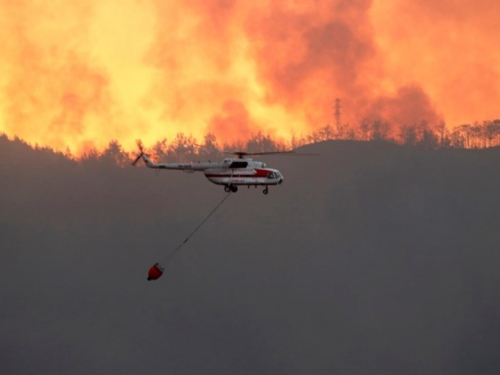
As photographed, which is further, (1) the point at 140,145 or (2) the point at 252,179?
(1) the point at 140,145

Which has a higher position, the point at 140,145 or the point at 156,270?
the point at 140,145

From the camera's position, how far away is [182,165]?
559 feet

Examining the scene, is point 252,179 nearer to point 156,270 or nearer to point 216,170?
point 216,170

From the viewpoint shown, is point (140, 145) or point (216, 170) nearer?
point (216, 170)

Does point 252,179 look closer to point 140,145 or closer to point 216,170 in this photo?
point 216,170

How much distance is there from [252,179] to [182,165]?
46.6ft

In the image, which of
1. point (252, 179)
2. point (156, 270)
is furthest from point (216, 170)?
point (156, 270)

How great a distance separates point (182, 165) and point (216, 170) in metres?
8.04

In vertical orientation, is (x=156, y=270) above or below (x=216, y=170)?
below

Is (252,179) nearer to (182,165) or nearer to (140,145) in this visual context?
(182,165)

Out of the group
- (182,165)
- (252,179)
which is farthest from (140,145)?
(252,179)

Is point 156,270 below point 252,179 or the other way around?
below

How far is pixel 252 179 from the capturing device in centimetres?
16475

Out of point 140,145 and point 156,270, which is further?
point 140,145
